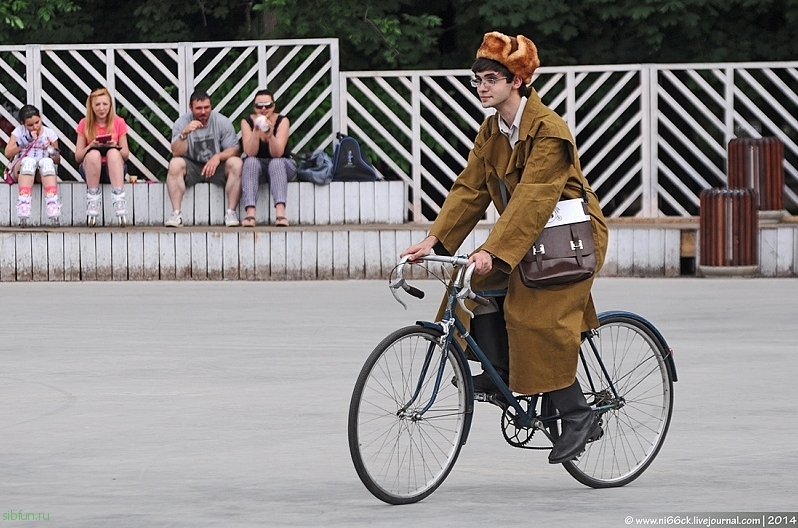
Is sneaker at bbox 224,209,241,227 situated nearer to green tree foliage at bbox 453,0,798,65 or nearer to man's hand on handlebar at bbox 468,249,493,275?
green tree foliage at bbox 453,0,798,65

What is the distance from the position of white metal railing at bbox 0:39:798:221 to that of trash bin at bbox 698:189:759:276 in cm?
193

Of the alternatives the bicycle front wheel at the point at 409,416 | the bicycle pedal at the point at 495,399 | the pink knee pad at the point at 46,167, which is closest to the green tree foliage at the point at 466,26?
the pink knee pad at the point at 46,167

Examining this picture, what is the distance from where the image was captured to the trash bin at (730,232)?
13703 millimetres

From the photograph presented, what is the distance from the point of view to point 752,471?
6.34 meters

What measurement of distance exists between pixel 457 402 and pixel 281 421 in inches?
63.8

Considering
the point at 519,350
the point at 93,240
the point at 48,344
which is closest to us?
the point at 519,350

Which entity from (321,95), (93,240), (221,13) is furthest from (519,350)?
(221,13)

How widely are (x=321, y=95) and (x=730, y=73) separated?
3792 millimetres

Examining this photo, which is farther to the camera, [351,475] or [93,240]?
[93,240]

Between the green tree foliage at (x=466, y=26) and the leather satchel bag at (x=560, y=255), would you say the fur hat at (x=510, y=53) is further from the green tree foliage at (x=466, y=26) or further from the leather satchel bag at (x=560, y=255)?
the green tree foliage at (x=466, y=26)

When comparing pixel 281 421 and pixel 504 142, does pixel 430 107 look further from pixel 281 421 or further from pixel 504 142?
pixel 504 142

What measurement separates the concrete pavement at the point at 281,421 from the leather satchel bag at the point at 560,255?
77cm

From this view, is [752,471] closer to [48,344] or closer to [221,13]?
[48,344]

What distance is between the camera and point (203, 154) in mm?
14609
